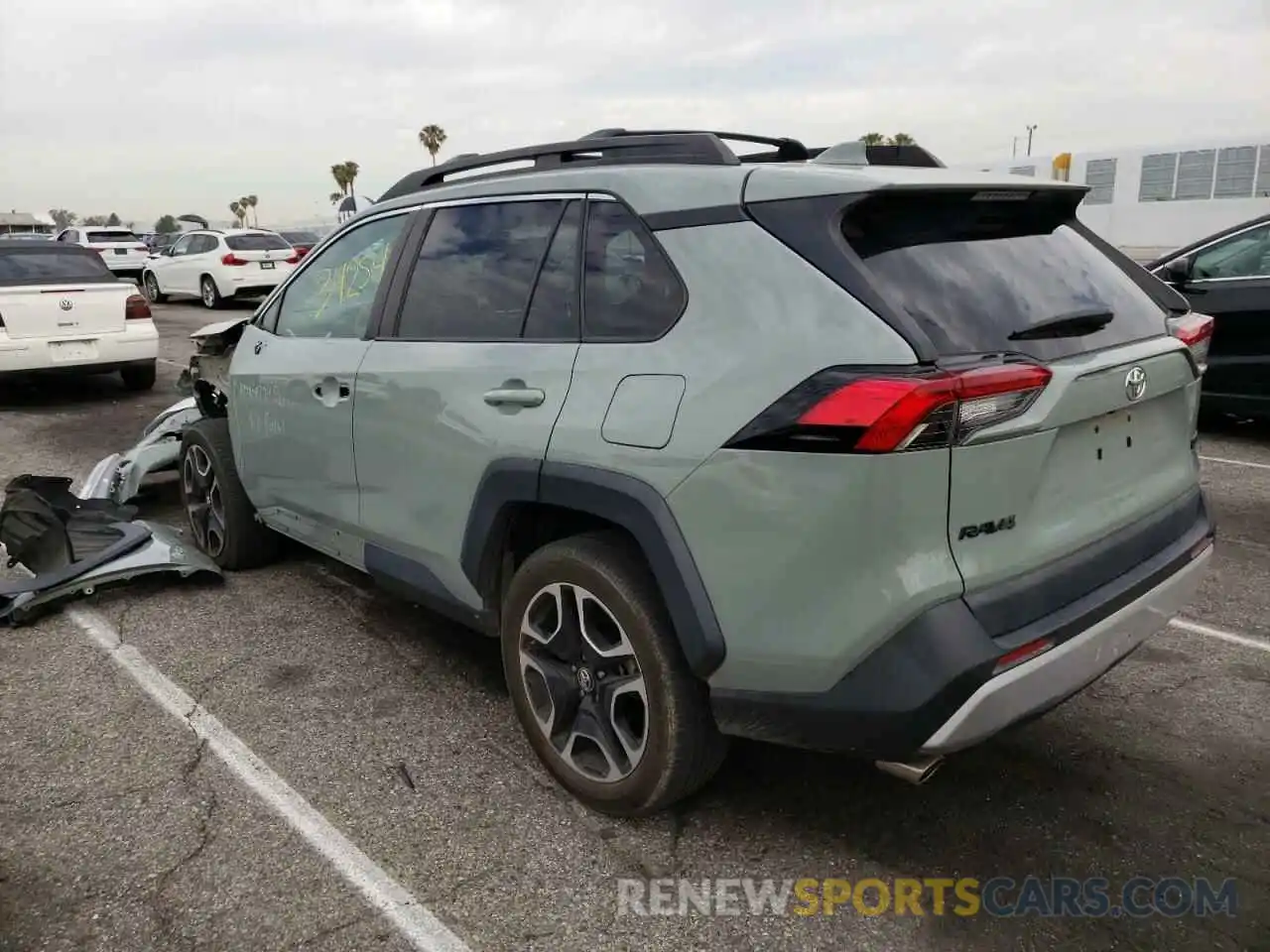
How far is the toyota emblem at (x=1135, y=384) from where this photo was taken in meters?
2.49

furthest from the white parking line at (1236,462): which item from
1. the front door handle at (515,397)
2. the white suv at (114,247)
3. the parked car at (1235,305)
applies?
the white suv at (114,247)

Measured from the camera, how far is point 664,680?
2.52 metres

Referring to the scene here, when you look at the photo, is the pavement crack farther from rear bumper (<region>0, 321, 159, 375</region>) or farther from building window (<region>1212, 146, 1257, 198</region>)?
building window (<region>1212, 146, 1257, 198</region>)

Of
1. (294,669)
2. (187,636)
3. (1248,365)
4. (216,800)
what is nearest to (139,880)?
(216,800)

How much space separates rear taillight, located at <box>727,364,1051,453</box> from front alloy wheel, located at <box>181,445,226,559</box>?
137 inches

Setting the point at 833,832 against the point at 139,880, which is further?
the point at 833,832

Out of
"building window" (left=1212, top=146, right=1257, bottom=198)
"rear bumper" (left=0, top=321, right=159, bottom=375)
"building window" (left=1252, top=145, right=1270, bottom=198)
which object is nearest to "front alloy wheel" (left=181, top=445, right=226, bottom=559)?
"rear bumper" (left=0, top=321, right=159, bottom=375)

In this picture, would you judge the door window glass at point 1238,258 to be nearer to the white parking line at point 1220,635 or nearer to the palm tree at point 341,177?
the white parking line at point 1220,635

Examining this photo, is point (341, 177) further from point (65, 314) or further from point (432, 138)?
point (65, 314)

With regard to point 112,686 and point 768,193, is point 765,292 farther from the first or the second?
point 112,686

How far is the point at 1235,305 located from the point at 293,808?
7.15 metres

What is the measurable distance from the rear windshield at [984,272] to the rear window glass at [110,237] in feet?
91.5

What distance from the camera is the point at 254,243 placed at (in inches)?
768

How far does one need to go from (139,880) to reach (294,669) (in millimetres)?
1265
